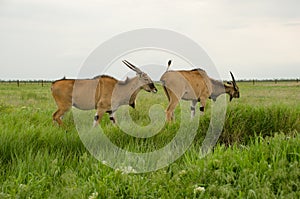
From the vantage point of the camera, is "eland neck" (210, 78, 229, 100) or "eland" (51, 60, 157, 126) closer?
"eland" (51, 60, 157, 126)

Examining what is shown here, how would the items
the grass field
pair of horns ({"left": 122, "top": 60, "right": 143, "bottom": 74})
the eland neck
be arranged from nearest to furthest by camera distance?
the grass field → pair of horns ({"left": 122, "top": 60, "right": 143, "bottom": 74}) → the eland neck

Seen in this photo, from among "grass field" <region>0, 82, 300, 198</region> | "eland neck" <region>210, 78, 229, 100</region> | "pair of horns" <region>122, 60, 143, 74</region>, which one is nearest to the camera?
"grass field" <region>0, 82, 300, 198</region>

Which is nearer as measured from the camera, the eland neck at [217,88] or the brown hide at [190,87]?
the brown hide at [190,87]

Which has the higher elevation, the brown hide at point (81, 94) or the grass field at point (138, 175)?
the brown hide at point (81, 94)

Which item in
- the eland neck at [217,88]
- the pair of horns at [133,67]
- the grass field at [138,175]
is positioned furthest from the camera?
the eland neck at [217,88]

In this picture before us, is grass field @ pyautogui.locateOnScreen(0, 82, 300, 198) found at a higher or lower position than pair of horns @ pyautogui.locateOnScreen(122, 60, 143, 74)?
lower

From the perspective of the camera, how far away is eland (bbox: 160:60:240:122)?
10297mm

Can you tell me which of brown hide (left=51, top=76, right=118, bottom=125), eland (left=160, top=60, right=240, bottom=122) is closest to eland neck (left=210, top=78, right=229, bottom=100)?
eland (left=160, top=60, right=240, bottom=122)

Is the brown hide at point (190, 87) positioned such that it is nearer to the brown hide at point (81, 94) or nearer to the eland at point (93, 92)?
the eland at point (93, 92)

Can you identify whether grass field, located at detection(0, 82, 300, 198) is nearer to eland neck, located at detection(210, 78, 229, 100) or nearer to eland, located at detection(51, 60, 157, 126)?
eland, located at detection(51, 60, 157, 126)

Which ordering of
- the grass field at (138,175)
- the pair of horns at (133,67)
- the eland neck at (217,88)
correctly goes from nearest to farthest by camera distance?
the grass field at (138,175) → the pair of horns at (133,67) → the eland neck at (217,88)

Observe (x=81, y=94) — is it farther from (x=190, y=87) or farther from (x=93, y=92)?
(x=190, y=87)

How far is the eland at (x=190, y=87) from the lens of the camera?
33.8 feet

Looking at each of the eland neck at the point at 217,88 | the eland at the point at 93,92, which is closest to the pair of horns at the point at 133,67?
the eland at the point at 93,92
